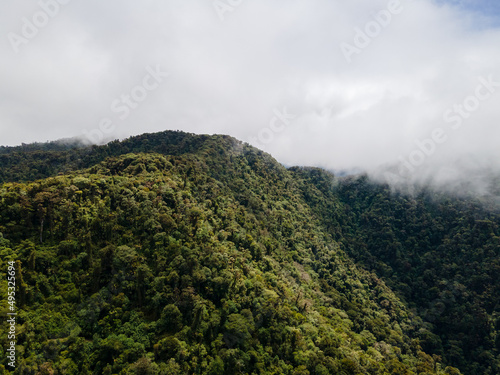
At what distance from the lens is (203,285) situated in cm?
6091

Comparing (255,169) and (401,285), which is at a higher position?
(255,169)

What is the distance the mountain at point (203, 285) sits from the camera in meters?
46.1

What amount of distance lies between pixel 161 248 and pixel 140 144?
422ft

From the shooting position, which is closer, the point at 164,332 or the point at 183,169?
the point at 164,332

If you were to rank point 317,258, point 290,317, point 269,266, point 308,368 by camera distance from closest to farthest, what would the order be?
point 308,368 → point 290,317 → point 269,266 → point 317,258

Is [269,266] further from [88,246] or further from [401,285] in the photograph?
[401,285]

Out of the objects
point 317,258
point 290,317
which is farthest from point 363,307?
point 290,317

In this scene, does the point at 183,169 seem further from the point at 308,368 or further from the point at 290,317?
the point at 308,368

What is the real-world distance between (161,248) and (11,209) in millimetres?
31395

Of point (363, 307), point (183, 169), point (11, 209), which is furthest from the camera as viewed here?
point (363, 307)

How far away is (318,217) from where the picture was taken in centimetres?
17425

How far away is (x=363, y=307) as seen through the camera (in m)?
112

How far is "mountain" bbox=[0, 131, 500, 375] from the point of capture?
46.1 m

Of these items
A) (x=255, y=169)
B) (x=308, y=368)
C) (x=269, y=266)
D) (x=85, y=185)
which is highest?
(x=255, y=169)
